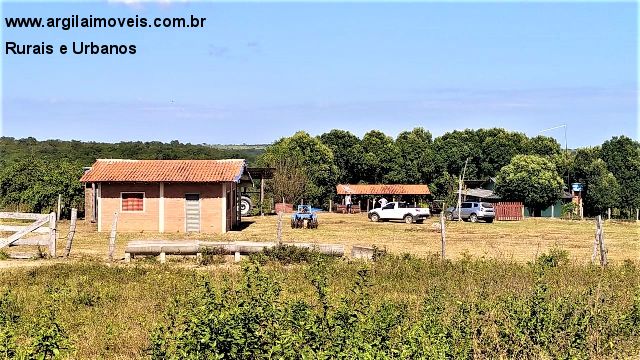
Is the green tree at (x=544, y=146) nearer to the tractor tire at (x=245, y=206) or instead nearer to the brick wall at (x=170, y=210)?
the tractor tire at (x=245, y=206)

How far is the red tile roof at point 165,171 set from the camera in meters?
33.8

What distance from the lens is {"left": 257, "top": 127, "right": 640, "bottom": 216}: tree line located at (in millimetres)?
66312

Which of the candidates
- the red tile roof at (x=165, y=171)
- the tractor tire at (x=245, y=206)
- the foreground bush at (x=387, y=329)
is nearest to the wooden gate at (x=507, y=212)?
the tractor tire at (x=245, y=206)

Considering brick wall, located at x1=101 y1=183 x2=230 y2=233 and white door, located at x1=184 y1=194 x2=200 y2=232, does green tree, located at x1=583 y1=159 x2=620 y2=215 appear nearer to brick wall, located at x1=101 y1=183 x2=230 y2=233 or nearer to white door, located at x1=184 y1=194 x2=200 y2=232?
brick wall, located at x1=101 y1=183 x2=230 y2=233

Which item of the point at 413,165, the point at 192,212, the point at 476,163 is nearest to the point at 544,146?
the point at 476,163

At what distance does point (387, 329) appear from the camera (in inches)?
317

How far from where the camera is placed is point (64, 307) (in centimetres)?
1248

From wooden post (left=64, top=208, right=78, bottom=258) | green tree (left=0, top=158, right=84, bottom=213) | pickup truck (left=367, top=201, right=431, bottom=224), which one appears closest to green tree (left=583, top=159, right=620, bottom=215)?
pickup truck (left=367, top=201, right=431, bottom=224)

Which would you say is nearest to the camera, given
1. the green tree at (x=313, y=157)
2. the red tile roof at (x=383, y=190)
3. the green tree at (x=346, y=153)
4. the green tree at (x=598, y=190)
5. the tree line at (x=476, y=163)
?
the red tile roof at (x=383, y=190)

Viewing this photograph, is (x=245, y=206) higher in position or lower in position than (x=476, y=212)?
higher

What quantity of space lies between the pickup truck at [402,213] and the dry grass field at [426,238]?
3651 millimetres

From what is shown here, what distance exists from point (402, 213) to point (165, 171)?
1686 centimetres

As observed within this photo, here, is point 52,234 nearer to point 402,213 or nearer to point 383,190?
point 402,213

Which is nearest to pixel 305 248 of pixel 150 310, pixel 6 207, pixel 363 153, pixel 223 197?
pixel 150 310
